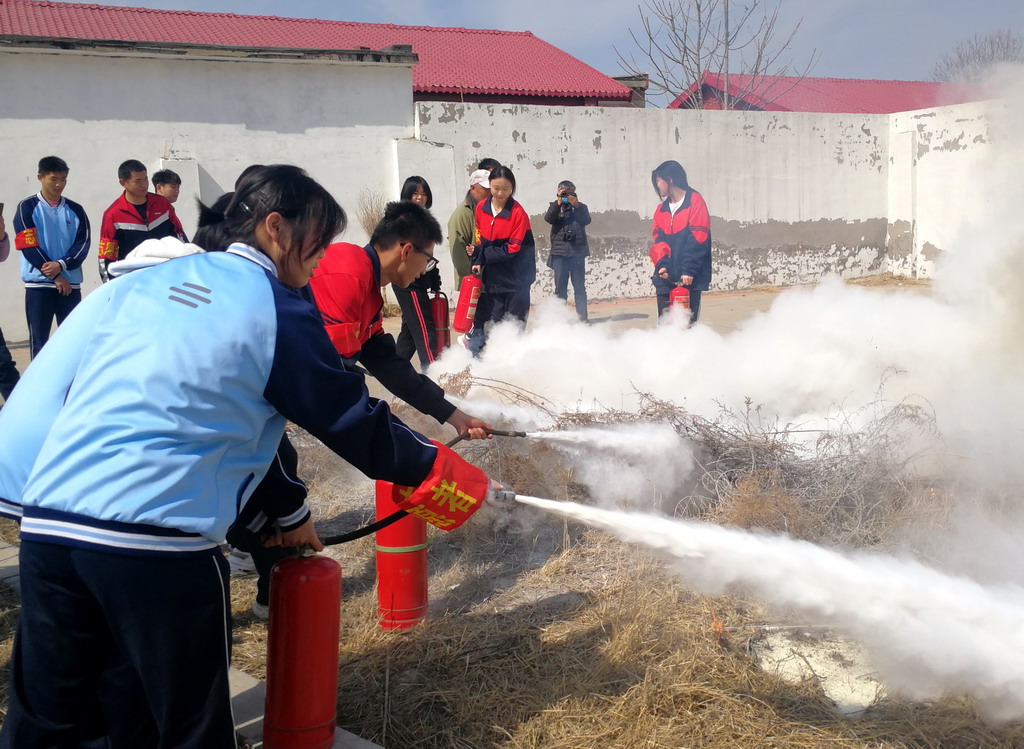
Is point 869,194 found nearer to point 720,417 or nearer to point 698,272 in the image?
point 698,272

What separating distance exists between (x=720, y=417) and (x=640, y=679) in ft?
6.63

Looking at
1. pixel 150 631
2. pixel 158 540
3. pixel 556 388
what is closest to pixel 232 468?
pixel 158 540

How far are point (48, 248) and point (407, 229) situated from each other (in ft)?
14.7

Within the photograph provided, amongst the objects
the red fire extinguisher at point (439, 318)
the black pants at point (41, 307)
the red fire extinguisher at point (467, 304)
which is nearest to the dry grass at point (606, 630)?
the red fire extinguisher at point (439, 318)

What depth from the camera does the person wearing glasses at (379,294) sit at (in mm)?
3555

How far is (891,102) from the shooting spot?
28672 mm

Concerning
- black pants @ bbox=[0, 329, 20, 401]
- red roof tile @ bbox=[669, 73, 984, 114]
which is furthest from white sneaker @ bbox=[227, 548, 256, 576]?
red roof tile @ bbox=[669, 73, 984, 114]

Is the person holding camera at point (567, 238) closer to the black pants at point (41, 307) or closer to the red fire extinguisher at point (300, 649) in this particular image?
the black pants at point (41, 307)

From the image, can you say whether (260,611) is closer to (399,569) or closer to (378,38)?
(399,569)

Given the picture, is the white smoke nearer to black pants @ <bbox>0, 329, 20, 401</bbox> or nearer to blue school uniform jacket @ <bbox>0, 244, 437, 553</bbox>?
blue school uniform jacket @ <bbox>0, 244, 437, 553</bbox>

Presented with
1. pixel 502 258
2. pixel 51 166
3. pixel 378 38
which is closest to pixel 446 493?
pixel 502 258

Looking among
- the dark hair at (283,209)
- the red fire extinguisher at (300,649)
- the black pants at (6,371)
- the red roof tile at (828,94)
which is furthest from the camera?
the red roof tile at (828,94)

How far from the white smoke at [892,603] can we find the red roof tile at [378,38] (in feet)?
56.9

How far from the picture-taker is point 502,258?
24.2ft
